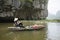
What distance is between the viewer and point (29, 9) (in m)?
35.0

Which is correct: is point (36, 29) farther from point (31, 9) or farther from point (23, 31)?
point (31, 9)

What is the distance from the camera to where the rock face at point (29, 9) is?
107 ft

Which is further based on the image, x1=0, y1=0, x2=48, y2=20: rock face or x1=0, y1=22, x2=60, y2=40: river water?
x1=0, y1=0, x2=48, y2=20: rock face

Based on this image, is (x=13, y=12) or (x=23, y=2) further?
(x=23, y=2)

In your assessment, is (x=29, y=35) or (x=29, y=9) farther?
(x=29, y=9)

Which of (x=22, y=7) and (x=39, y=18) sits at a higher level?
(x=22, y=7)

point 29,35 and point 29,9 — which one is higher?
point 29,35

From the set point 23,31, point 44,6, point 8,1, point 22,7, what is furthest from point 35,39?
point 44,6

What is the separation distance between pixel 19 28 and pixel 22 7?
661 inches

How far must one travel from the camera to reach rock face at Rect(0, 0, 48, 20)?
3253 centimetres

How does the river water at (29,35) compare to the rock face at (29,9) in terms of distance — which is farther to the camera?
the rock face at (29,9)

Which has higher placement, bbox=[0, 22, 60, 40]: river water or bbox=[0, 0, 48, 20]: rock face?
bbox=[0, 22, 60, 40]: river water

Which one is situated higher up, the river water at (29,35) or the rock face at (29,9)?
the river water at (29,35)

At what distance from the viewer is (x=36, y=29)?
703 inches
